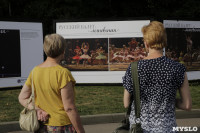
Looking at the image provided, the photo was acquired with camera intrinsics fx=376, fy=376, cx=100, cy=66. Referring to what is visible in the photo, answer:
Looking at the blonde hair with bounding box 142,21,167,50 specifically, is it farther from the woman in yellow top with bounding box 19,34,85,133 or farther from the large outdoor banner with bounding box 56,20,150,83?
the large outdoor banner with bounding box 56,20,150,83

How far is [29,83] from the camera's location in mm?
3516

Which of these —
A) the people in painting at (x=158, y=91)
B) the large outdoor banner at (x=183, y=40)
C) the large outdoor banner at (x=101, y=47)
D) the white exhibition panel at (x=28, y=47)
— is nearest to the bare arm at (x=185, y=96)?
the people in painting at (x=158, y=91)

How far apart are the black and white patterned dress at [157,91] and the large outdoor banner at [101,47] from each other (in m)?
4.70

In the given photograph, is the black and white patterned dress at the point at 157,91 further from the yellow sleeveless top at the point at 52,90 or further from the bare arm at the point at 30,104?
the bare arm at the point at 30,104

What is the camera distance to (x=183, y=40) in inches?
342

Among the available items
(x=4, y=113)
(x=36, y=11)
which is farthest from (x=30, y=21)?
(x=36, y=11)

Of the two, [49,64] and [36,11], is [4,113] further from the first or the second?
[36,11]

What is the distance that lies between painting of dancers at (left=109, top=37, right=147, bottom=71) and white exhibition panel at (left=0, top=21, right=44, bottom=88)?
1539 millimetres

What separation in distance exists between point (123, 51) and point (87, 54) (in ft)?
2.53

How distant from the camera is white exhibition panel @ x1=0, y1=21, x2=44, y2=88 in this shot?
7.05 metres

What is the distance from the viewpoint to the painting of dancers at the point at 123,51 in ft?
25.9

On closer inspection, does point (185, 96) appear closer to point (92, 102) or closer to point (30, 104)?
point (30, 104)

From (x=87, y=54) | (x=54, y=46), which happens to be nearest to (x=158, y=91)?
(x=54, y=46)

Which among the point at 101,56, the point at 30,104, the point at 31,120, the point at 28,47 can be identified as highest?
the point at 28,47
